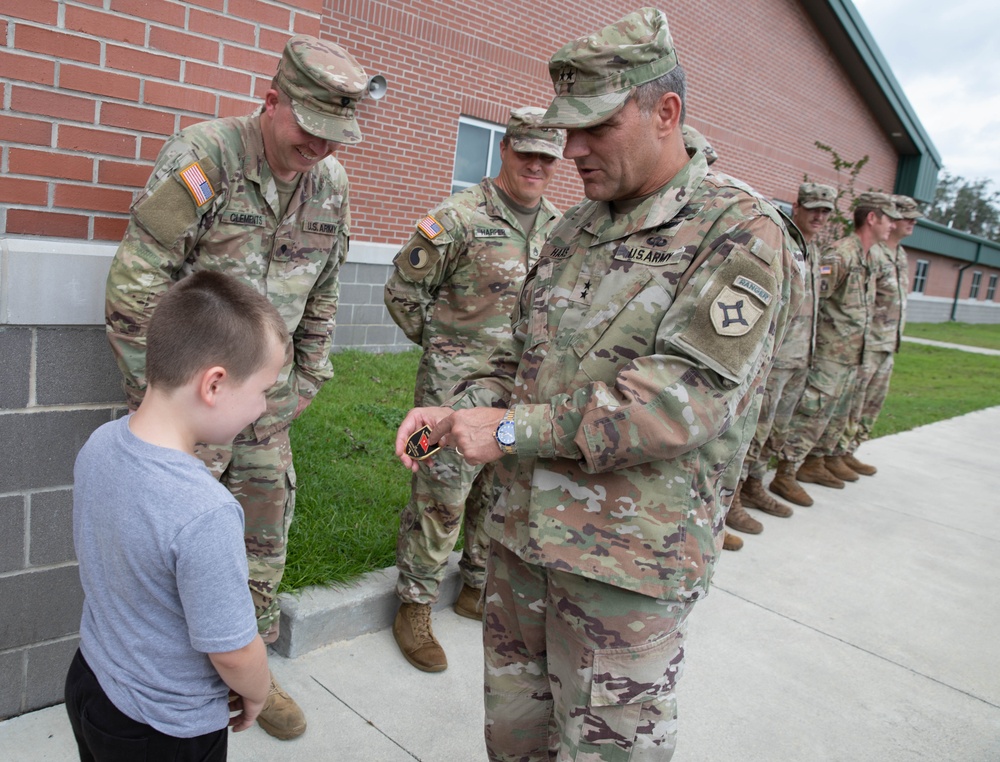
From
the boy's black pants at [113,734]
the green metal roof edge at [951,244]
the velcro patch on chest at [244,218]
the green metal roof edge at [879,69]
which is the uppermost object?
the green metal roof edge at [879,69]

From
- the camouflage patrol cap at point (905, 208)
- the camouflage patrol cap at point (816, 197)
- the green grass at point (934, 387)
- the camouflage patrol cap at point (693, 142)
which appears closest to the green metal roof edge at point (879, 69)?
the green grass at point (934, 387)

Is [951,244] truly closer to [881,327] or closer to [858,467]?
[858,467]

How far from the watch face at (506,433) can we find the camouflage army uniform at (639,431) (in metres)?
0.02

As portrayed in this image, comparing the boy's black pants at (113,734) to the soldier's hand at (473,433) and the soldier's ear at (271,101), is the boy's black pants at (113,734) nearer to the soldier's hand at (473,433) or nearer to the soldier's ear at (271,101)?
the soldier's hand at (473,433)

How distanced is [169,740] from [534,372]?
1.16m

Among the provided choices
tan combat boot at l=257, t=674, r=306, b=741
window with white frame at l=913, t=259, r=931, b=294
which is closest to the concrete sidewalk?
tan combat boot at l=257, t=674, r=306, b=741

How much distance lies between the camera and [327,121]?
8.19 feet

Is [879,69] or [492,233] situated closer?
[492,233]

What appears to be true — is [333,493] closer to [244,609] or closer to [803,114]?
[244,609]

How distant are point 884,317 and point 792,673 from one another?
3991 millimetres

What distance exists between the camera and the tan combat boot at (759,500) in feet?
19.6

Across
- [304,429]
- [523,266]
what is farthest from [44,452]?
[304,429]

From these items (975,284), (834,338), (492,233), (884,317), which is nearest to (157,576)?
(492,233)

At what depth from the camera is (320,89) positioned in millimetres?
2475
